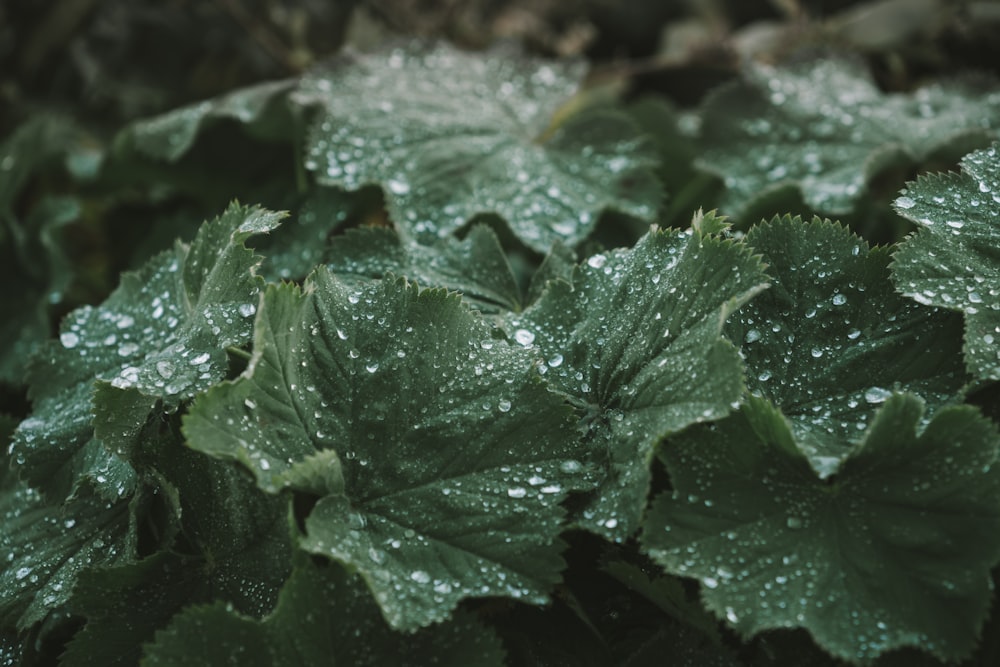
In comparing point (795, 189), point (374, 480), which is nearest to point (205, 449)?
point (374, 480)

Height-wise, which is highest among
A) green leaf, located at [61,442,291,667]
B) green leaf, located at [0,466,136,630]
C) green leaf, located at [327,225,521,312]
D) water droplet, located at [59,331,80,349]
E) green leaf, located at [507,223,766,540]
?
green leaf, located at [507,223,766,540]

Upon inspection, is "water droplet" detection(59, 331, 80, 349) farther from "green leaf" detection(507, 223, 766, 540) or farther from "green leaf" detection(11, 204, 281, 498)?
"green leaf" detection(507, 223, 766, 540)

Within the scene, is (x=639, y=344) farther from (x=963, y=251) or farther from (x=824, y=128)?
(x=824, y=128)

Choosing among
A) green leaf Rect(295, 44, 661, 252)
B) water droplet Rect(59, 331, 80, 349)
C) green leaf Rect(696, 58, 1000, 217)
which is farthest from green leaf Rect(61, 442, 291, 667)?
green leaf Rect(696, 58, 1000, 217)

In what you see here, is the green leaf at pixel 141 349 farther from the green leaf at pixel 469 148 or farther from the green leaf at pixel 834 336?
the green leaf at pixel 834 336

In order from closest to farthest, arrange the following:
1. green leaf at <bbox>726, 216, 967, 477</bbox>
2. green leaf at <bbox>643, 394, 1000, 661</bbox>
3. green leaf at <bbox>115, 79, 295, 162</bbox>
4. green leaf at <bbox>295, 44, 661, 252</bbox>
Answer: green leaf at <bbox>643, 394, 1000, 661</bbox> → green leaf at <bbox>726, 216, 967, 477</bbox> → green leaf at <bbox>295, 44, 661, 252</bbox> → green leaf at <bbox>115, 79, 295, 162</bbox>

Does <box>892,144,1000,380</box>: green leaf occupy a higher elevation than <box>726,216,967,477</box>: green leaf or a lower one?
higher

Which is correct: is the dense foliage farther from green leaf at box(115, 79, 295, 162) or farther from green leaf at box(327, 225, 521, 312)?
green leaf at box(115, 79, 295, 162)

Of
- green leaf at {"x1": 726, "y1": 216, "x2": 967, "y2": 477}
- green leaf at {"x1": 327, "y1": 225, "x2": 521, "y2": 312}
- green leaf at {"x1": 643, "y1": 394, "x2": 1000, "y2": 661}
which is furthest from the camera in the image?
green leaf at {"x1": 327, "y1": 225, "x2": 521, "y2": 312}

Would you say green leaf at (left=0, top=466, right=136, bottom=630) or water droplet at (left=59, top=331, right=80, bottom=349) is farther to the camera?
water droplet at (left=59, top=331, right=80, bottom=349)
